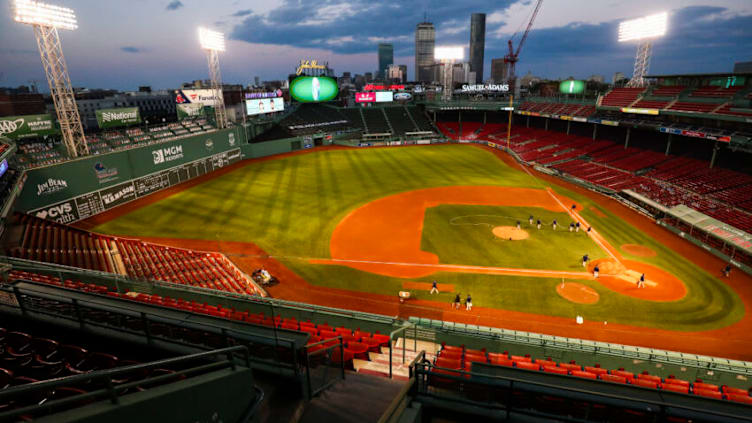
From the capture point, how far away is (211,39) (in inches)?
1843

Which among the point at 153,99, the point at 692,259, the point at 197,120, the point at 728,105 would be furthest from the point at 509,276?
the point at 153,99

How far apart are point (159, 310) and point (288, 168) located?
4415 cm

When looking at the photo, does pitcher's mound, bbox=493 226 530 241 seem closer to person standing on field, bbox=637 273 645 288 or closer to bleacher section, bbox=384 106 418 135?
person standing on field, bbox=637 273 645 288

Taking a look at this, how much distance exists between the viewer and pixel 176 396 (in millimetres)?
4602

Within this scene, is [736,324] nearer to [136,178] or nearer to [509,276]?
[509,276]

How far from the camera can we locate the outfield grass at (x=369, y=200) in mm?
19781

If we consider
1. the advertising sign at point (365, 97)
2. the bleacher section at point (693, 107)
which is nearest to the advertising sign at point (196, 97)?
the advertising sign at point (365, 97)

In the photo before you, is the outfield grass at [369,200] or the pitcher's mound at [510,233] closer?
the outfield grass at [369,200]

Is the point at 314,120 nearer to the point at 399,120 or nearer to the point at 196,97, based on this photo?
the point at 399,120

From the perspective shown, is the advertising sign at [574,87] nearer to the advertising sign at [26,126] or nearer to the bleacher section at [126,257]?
the bleacher section at [126,257]

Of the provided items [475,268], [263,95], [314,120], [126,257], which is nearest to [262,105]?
[263,95]

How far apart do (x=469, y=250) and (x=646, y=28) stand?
4352 centimetres

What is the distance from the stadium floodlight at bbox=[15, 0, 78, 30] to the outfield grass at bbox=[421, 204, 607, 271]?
109 ft

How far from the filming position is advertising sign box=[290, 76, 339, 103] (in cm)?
7100
